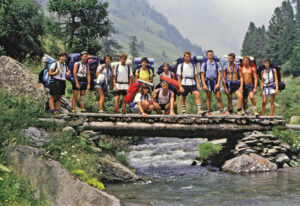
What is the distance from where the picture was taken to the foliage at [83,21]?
25.8 m

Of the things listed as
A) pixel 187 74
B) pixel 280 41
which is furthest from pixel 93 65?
pixel 280 41

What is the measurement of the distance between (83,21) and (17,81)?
1495 centimetres

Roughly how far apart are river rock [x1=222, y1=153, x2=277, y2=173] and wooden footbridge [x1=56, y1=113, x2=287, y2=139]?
1.11 metres

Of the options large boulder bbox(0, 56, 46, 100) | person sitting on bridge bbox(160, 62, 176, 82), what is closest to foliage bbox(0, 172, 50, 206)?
large boulder bbox(0, 56, 46, 100)

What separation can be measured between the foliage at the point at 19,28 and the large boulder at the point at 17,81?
16.5 ft

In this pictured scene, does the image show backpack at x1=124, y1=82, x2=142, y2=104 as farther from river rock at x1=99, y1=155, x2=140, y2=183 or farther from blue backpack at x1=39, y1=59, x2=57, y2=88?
blue backpack at x1=39, y1=59, x2=57, y2=88

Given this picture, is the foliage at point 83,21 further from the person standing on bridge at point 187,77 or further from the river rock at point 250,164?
the river rock at point 250,164

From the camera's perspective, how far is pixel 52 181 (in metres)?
6.94

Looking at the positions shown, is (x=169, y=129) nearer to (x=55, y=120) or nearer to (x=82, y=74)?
(x=82, y=74)

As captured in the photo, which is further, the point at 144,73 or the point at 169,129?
the point at 169,129

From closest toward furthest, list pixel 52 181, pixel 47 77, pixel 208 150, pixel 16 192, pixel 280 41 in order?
pixel 16 192 < pixel 52 181 < pixel 47 77 < pixel 208 150 < pixel 280 41

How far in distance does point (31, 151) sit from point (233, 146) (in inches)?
330

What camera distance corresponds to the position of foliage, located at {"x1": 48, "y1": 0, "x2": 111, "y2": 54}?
25797 millimetres

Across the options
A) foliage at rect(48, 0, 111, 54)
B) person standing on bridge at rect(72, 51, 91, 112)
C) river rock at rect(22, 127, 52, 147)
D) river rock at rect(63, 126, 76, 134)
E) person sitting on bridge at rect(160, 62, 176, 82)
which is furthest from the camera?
foliage at rect(48, 0, 111, 54)
